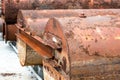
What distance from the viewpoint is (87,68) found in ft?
5.82

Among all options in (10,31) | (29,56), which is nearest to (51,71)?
(29,56)

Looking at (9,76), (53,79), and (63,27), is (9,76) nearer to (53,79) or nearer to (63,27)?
(53,79)

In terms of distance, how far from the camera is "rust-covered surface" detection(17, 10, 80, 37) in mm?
3400

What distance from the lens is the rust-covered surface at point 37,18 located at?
3.40 m

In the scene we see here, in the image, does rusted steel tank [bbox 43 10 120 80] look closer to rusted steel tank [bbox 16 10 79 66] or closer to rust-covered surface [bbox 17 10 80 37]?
rusted steel tank [bbox 16 10 79 66]

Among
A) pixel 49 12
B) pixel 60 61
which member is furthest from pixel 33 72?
pixel 60 61

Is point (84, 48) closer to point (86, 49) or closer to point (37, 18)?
point (86, 49)

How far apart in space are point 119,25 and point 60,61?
1.67ft

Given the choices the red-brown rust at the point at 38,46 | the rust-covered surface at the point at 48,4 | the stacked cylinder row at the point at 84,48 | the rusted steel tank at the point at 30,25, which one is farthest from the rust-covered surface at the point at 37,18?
the stacked cylinder row at the point at 84,48

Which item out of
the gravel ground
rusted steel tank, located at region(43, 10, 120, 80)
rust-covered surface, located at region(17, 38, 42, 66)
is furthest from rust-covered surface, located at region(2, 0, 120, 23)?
rusted steel tank, located at region(43, 10, 120, 80)

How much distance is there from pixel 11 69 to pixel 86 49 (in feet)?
9.20

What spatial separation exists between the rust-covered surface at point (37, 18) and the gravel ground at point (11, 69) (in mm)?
792

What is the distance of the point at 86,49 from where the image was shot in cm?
178

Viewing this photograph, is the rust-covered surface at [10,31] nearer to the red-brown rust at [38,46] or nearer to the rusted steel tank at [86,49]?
the red-brown rust at [38,46]
